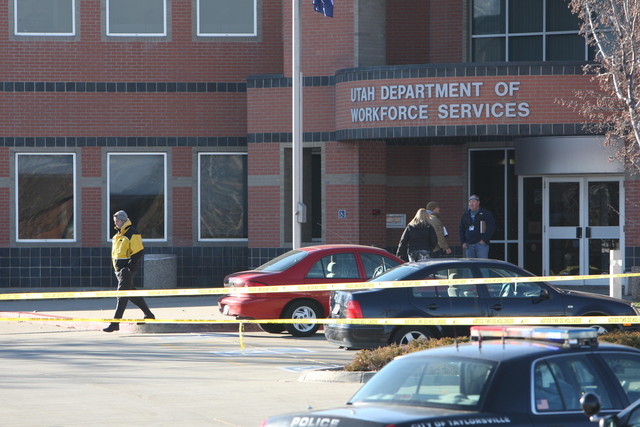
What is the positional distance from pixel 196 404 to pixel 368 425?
4904 mm

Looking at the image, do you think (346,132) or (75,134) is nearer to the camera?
(346,132)

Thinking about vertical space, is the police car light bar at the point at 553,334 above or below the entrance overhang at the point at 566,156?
below

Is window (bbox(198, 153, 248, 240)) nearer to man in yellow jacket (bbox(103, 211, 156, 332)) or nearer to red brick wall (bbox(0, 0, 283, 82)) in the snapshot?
red brick wall (bbox(0, 0, 283, 82))

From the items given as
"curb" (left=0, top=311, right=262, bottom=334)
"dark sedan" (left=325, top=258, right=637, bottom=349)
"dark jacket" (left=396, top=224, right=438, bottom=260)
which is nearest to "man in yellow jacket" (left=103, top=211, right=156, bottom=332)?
"curb" (left=0, top=311, right=262, bottom=334)

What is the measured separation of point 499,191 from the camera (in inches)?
944

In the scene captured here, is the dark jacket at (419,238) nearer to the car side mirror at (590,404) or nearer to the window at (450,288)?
the window at (450,288)

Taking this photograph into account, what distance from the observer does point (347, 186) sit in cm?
2281

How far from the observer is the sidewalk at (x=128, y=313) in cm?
1731

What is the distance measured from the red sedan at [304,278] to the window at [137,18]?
10.0 metres

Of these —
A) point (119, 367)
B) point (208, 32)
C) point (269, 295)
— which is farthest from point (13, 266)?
point (119, 367)

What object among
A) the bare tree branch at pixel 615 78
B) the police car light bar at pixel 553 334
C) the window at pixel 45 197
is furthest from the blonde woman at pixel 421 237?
the police car light bar at pixel 553 334

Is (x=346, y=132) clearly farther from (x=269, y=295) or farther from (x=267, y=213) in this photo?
(x=269, y=295)

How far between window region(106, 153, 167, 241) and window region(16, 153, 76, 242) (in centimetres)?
94

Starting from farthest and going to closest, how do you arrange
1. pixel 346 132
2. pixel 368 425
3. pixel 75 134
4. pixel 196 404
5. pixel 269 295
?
pixel 75 134
pixel 346 132
pixel 269 295
pixel 196 404
pixel 368 425
